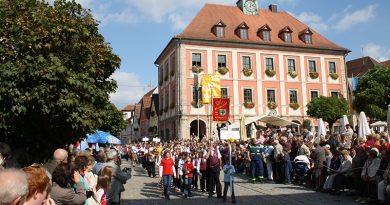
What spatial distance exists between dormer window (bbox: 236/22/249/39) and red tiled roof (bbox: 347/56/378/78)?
30.6 meters

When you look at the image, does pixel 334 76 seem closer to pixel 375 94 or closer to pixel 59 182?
pixel 375 94

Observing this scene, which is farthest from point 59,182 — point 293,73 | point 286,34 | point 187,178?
point 286,34

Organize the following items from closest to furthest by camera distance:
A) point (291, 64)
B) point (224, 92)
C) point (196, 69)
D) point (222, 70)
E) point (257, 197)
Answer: point (257, 197) → point (196, 69) → point (222, 70) → point (224, 92) → point (291, 64)

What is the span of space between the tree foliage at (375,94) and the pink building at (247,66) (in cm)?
674

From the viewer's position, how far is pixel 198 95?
3634 cm

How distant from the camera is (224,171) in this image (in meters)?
12.3

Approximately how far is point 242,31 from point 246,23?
7.81 feet

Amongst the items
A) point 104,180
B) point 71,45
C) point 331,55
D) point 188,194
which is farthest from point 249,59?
point 104,180

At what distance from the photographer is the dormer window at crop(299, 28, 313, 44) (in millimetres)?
43781

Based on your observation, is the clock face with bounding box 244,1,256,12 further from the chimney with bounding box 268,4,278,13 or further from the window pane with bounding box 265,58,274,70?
the window pane with bounding box 265,58,274,70

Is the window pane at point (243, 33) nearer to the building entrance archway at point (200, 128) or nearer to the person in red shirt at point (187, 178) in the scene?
the building entrance archway at point (200, 128)

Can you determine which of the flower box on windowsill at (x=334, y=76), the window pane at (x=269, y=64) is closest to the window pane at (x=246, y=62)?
the window pane at (x=269, y=64)

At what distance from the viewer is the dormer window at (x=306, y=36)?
43.8 meters

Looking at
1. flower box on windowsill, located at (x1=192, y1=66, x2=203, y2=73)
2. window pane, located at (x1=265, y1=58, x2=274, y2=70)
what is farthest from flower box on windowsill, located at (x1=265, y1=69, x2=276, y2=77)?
flower box on windowsill, located at (x1=192, y1=66, x2=203, y2=73)
